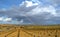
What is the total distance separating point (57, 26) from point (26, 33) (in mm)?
3048

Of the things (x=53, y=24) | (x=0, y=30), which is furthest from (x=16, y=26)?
→ (x=53, y=24)

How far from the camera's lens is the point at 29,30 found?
14062 millimetres

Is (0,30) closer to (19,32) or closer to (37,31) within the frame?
(19,32)

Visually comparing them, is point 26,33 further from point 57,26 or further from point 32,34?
point 57,26

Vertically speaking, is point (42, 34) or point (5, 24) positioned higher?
point (5, 24)

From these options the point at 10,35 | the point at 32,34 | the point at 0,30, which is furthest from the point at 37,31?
the point at 0,30

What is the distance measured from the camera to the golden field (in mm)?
13686

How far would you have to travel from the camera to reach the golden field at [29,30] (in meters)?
13.7

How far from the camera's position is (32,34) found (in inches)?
547

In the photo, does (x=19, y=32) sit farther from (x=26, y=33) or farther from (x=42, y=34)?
(x=42, y=34)

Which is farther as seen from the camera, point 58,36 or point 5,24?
point 5,24

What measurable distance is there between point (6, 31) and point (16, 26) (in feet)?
3.60

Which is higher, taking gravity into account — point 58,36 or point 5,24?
point 5,24

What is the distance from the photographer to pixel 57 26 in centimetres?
1371
